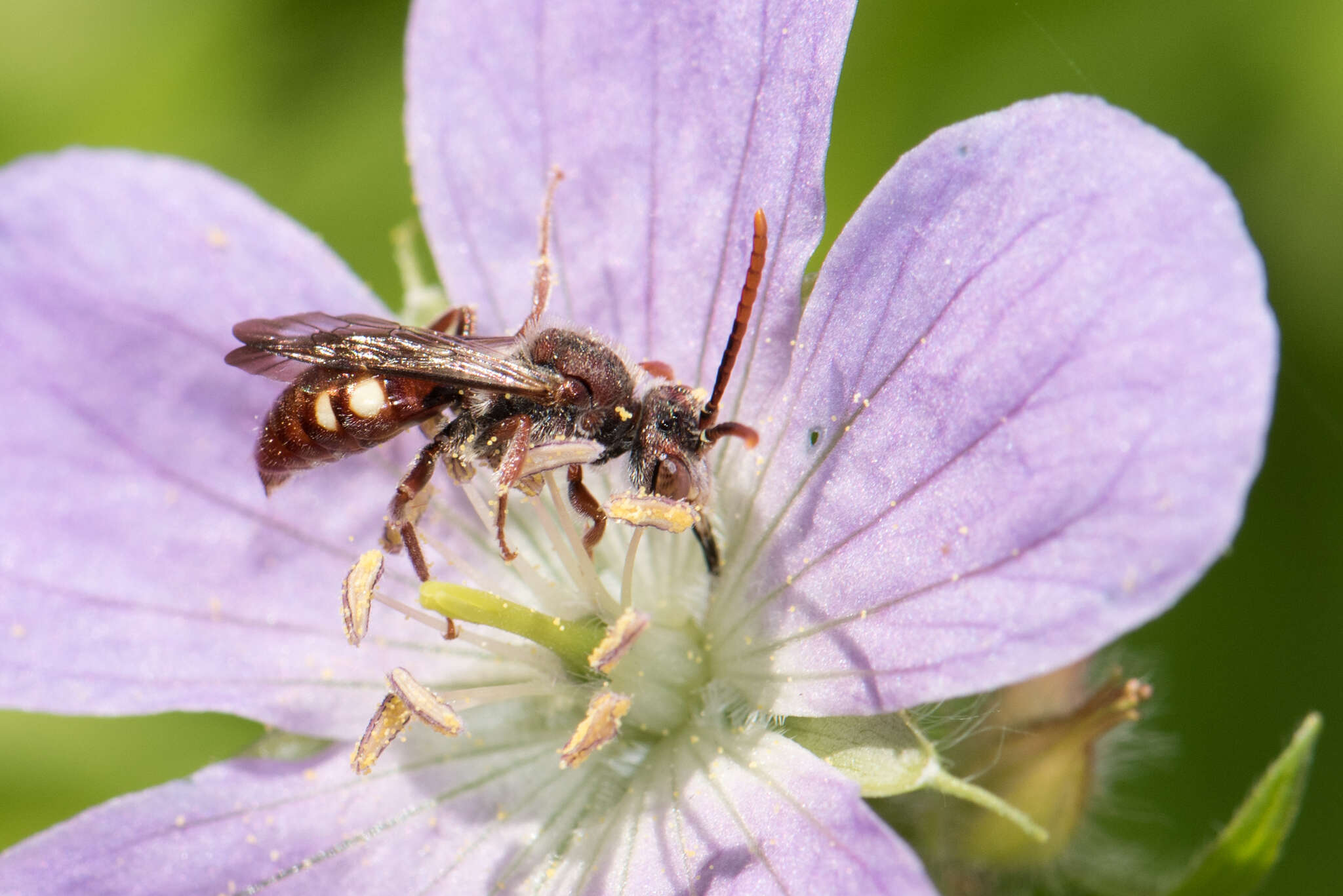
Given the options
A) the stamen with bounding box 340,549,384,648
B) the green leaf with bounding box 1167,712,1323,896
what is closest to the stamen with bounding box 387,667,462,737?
the stamen with bounding box 340,549,384,648

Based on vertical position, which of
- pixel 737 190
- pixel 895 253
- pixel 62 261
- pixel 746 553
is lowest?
pixel 746 553

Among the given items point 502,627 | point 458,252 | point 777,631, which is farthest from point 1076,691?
point 458,252

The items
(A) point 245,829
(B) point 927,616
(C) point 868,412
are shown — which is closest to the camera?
(B) point 927,616

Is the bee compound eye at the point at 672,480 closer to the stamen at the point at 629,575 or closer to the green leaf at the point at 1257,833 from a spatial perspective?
the stamen at the point at 629,575

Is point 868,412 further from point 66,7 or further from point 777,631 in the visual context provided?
point 66,7

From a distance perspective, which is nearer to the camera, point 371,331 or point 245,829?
point 371,331

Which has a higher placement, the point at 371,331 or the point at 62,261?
the point at 62,261

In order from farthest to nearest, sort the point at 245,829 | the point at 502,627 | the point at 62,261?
the point at 62,261, the point at 245,829, the point at 502,627

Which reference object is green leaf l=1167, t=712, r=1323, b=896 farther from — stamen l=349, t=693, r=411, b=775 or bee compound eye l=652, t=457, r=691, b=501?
stamen l=349, t=693, r=411, b=775
